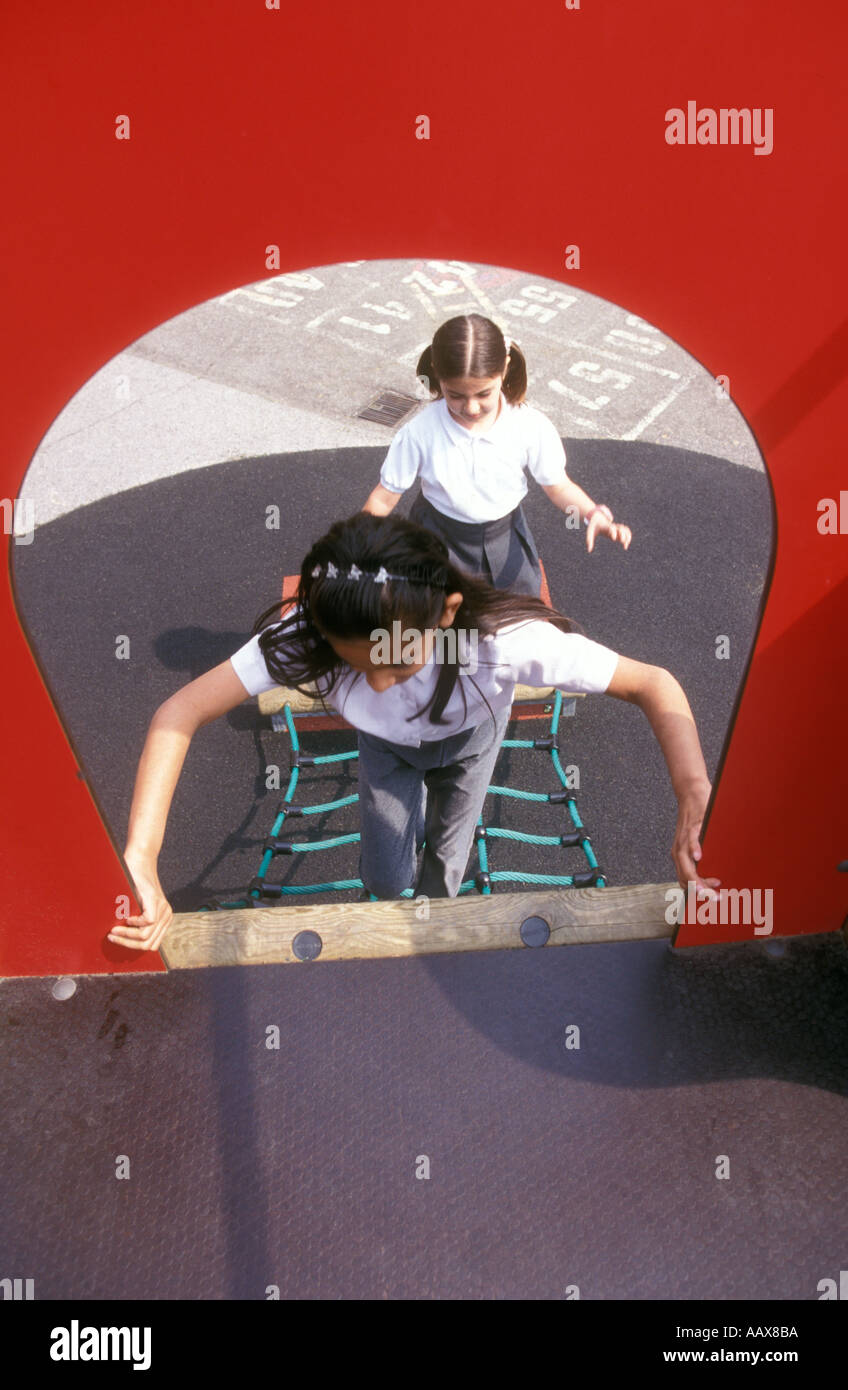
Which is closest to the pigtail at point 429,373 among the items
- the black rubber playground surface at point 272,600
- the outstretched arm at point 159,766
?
the outstretched arm at point 159,766

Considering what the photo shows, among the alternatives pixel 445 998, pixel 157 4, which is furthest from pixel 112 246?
pixel 445 998

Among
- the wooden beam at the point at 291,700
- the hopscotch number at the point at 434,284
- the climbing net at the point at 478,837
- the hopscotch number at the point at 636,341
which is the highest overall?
the hopscotch number at the point at 434,284

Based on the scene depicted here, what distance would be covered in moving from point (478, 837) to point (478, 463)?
132 centimetres

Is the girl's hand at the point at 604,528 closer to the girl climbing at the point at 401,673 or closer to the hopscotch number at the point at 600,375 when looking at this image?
Result: the girl climbing at the point at 401,673

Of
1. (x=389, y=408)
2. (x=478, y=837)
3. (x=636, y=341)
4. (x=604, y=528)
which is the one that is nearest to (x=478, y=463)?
(x=604, y=528)

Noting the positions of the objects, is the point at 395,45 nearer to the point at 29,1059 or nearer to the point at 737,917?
the point at 737,917

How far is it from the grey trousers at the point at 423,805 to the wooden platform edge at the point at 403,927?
0.35 metres

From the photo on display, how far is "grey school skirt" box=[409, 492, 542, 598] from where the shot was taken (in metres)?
3.53

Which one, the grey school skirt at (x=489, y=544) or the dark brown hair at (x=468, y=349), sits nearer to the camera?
the dark brown hair at (x=468, y=349)

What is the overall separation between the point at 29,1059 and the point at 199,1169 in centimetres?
50

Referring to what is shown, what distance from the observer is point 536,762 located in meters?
4.18

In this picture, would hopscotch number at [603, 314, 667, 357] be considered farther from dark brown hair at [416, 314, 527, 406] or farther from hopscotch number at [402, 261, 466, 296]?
dark brown hair at [416, 314, 527, 406]

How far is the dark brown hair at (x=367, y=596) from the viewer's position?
188cm

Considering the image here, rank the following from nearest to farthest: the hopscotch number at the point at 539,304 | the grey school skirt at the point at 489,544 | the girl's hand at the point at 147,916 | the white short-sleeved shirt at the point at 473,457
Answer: the girl's hand at the point at 147,916 < the white short-sleeved shirt at the point at 473,457 < the grey school skirt at the point at 489,544 < the hopscotch number at the point at 539,304
